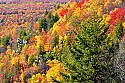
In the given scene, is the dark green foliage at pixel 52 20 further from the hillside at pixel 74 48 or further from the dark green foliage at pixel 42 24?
the dark green foliage at pixel 42 24

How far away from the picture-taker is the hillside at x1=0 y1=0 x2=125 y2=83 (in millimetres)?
26891

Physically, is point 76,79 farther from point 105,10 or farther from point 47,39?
point 47,39

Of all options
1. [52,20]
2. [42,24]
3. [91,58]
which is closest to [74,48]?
[91,58]

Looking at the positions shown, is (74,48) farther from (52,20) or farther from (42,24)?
(42,24)

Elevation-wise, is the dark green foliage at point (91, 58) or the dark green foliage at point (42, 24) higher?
the dark green foliage at point (91, 58)

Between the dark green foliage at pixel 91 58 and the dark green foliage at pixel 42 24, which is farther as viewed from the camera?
the dark green foliage at pixel 42 24

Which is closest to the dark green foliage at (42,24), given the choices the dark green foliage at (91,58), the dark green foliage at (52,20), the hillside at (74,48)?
the hillside at (74,48)

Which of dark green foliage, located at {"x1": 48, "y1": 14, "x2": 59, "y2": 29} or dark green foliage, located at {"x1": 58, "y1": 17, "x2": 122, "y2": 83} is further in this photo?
dark green foliage, located at {"x1": 48, "y1": 14, "x2": 59, "y2": 29}

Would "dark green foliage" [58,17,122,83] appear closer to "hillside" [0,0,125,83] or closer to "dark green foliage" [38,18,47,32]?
"hillside" [0,0,125,83]

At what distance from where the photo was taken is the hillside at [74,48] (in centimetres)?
2689

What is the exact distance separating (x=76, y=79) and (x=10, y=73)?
13563 centimetres

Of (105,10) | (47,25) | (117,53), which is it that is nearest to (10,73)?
(47,25)

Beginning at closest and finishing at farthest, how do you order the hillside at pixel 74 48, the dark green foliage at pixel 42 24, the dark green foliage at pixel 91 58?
the dark green foliage at pixel 91 58 < the hillside at pixel 74 48 < the dark green foliage at pixel 42 24

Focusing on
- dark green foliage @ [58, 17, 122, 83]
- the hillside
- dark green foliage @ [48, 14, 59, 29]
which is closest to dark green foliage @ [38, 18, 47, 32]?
the hillside
